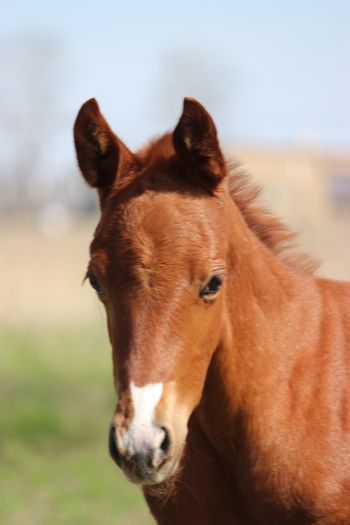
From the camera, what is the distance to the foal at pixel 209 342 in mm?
3611

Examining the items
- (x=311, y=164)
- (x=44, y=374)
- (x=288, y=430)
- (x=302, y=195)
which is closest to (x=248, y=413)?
(x=288, y=430)

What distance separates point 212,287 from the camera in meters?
3.74

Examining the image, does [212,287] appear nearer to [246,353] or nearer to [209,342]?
[209,342]

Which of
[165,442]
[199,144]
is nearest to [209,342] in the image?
[165,442]

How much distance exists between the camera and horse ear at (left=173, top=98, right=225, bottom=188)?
3.87 m

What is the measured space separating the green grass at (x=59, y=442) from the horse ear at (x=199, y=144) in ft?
12.8

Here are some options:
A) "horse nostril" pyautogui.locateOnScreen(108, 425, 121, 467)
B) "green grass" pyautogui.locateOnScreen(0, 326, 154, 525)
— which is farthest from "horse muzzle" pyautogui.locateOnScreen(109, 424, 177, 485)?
"green grass" pyautogui.locateOnScreen(0, 326, 154, 525)

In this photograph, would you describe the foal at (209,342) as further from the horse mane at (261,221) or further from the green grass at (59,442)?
the green grass at (59,442)

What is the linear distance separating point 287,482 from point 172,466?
65 cm

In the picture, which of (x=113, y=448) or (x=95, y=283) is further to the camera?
(x=95, y=283)

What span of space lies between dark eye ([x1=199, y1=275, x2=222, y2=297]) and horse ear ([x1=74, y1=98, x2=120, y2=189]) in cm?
70

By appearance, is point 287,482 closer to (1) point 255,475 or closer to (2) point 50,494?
(1) point 255,475

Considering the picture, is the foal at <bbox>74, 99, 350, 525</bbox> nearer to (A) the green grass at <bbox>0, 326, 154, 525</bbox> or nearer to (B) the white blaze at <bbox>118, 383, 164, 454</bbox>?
(B) the white blaze at <bbox>118, 383, 164, 454</bbox>

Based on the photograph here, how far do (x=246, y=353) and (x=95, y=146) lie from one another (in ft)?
3.39
